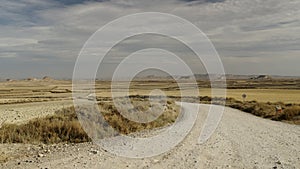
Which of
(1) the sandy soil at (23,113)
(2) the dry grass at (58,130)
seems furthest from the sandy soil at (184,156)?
(1) the sandy soil at (23,113)

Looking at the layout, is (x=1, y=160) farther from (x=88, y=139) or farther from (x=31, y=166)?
(x=88, y=139)

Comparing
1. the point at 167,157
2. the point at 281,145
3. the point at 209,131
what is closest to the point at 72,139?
the point at 167,157

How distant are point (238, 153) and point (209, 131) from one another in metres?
5.89

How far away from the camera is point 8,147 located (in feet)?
39.8

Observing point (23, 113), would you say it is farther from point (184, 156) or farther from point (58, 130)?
point (184, 156)

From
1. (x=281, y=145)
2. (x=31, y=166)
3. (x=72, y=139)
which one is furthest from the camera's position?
(x=72, y=139)

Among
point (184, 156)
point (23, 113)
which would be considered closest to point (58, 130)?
point (184, 156)

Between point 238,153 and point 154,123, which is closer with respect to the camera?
point 238,153

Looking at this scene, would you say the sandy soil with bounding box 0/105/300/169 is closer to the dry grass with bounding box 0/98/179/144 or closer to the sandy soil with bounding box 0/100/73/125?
the dry grass with bounding box 0/98/179/144

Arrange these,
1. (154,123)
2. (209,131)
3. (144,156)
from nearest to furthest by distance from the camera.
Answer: (144,156) < (209,131) < (154,123)

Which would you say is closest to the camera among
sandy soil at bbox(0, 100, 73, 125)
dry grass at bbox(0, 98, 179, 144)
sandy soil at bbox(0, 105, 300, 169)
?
sandy soil at bbox(0, 105, 300, 169)

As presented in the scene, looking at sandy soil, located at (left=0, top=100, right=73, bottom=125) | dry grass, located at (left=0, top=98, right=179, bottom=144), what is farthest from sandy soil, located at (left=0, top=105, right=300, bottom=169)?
sandy soil, located at (left=0, top=100, right=73, bottom=125)

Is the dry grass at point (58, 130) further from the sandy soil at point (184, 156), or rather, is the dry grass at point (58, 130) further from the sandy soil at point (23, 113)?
the sandy soil at point (23, 113)

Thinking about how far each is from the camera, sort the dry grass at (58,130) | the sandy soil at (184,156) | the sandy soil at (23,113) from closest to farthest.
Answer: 1. the sandy soil at (184,156)
2. the dry grass at (58,130)
3. the sandy soil at (23,113)
